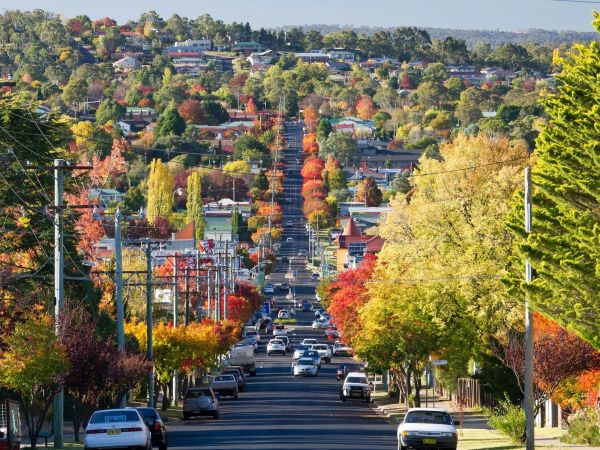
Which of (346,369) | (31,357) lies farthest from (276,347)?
(31,357)

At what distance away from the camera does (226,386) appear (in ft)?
241

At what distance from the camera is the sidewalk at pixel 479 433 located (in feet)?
144

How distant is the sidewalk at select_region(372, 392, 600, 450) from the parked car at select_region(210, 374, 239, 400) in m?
7.06

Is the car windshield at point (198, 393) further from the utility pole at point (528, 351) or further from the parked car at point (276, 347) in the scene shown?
the parked car at point (276, 347)

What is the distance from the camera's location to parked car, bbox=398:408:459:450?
40.7 meters

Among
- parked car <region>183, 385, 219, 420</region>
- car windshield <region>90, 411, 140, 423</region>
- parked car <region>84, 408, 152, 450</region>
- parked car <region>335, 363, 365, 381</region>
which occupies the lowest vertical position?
parked car <region>335, 363, 365, 381</region>

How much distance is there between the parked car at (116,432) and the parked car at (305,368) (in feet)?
176

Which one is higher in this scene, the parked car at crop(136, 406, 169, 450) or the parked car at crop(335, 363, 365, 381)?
the parked car at crop(136, 406, 169, 450)

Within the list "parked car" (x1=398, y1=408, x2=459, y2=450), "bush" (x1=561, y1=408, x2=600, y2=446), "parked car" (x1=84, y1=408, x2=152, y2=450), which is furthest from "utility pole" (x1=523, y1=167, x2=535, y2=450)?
"parked car" (x1=84, y1=408, x2=152, y2=450)

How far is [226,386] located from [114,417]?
112ft

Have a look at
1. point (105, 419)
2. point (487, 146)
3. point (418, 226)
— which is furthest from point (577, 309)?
point (487, 146)

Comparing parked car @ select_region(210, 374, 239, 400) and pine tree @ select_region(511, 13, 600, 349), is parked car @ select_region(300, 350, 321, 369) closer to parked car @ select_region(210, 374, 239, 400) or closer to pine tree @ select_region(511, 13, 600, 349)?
parked car @ select_region(210, 374, 239, 400)

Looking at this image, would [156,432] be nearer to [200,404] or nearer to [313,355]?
[200,404]

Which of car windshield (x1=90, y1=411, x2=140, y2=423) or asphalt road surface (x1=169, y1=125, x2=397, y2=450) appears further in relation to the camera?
asphalt road surface (x1=169, y1=125, x2=397, y2=450)
